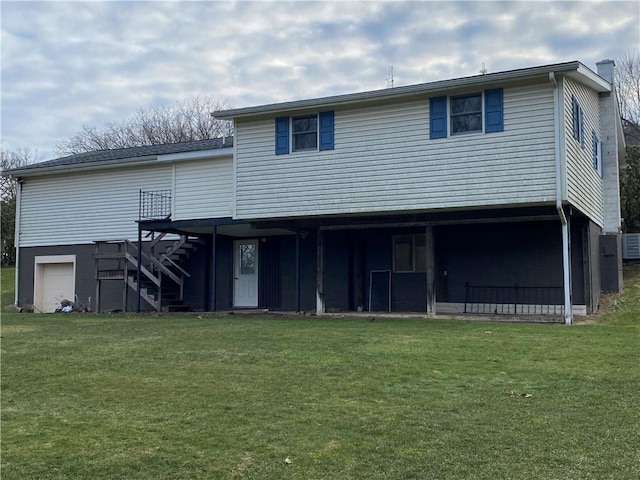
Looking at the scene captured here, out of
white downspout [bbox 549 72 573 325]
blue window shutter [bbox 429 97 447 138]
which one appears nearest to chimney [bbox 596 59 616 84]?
white downspout [bbox 549 72 573 325]

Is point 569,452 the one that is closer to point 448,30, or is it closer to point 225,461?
point 225,461

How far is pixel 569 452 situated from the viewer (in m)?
4.00

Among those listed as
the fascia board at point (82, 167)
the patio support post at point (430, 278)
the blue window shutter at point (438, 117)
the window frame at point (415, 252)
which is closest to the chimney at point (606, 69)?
the blue window shutter at point (438, 117)

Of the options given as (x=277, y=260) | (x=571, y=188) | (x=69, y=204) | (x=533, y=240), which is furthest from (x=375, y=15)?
(x=69, y=204)

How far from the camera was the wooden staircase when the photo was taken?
16562mm

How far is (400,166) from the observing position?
41.5 ft

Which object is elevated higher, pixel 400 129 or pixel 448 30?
pixel 448 30

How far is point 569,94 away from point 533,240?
3.31 metres

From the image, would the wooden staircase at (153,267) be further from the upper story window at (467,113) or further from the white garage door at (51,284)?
the upper story window at (467,113)

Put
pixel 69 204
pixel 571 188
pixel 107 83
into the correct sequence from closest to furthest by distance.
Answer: pixel 571 188 → pixel 69 204 → pixel 107 83

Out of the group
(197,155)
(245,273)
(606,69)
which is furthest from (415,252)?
(606,69)

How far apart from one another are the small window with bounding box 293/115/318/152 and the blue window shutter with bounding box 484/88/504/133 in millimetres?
3718

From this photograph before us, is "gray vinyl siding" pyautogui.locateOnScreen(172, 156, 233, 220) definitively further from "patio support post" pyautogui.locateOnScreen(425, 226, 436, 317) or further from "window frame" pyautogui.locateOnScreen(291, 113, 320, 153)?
"patio support post" pyautogui.locateOnScreen(425, 226, 436, 317)

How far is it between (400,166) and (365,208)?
1136 mm
